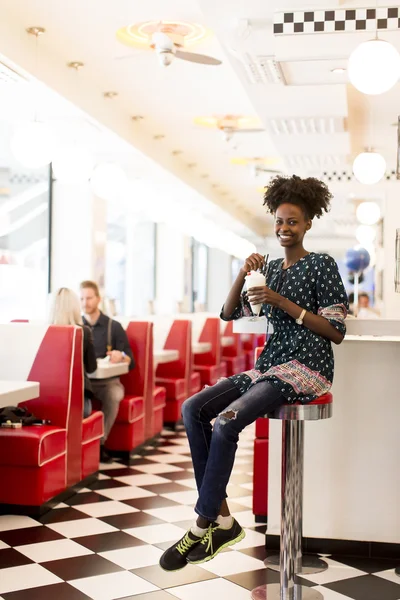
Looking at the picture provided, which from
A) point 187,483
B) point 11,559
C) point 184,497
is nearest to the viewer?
point 11,559

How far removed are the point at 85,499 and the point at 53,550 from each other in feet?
3.44

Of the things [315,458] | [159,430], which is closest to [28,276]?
[159,430]

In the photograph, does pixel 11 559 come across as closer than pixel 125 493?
Yes

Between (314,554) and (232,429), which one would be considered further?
(314,554)

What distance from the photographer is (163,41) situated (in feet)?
17.0

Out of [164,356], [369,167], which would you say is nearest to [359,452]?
[164,356]

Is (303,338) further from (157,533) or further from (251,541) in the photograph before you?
(157,533)

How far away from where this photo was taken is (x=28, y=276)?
8.20m

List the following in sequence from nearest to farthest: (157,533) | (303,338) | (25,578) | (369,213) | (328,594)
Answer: (303,338), (328,594), (25,578), (157,533), (369,213)

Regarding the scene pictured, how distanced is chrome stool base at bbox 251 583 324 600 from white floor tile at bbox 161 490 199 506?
1542 millimetres

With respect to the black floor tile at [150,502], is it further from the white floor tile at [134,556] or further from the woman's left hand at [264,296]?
the woman's left hand at [264,296]

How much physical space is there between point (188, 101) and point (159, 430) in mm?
3144

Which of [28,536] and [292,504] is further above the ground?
[292,504]

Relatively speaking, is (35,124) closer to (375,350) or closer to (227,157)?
(375,350)
